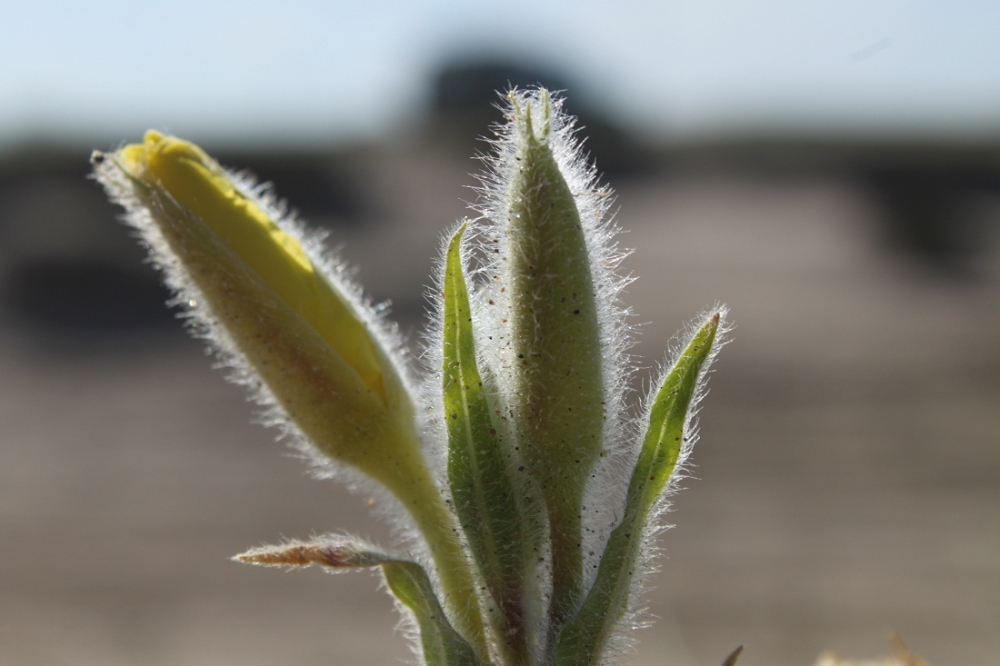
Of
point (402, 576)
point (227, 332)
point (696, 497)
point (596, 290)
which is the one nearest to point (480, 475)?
point (402, 576)

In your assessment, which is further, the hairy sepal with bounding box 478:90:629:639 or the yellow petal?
the yellow petal

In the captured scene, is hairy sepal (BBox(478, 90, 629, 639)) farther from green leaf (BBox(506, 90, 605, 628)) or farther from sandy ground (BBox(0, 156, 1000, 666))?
sandy ground (BBox(0, 156, 1000, 666))

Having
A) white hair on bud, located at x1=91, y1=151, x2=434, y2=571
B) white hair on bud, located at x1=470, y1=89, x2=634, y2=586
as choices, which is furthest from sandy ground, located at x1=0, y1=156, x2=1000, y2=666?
white hair on bud, located at x1=470, y1=89, x2=634, y2=586

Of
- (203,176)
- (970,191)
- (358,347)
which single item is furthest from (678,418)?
(970,191)

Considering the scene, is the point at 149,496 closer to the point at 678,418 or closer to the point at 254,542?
the point at 254,542

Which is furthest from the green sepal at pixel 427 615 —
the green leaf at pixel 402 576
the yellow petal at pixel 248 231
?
the yellow petal at pixel 248 231
